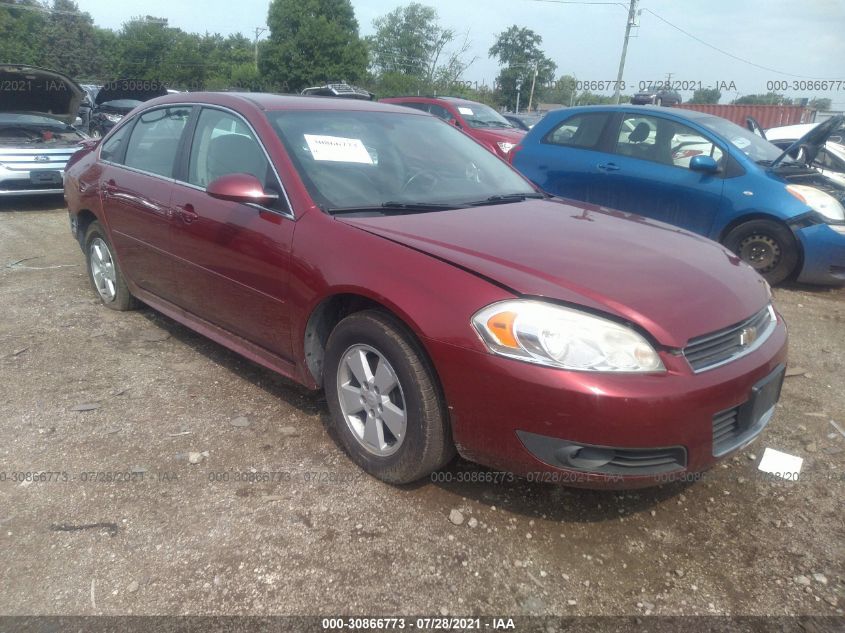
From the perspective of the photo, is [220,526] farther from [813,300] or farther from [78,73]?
[78,73]

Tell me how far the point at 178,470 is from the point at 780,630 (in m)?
2.36

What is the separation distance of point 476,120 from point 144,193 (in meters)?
8.39

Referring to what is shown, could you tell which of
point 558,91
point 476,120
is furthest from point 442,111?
point 558,91

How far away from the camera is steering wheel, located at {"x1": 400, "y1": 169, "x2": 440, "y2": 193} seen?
3.16 m

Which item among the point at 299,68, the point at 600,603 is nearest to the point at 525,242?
the point at 600,603

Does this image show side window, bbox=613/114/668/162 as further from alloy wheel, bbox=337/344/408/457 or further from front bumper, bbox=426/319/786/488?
alloy wheel, bbox=337/344/408/457

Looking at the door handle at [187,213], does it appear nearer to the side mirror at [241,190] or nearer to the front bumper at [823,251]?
the side mirror at [241,190]

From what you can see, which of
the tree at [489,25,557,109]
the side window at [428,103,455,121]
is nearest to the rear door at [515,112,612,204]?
the side window at [428,103,455,121]

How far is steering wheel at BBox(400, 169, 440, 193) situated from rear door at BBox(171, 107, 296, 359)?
634 millimetres

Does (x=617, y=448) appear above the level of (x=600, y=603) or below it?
above

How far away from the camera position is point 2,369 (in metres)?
3.73

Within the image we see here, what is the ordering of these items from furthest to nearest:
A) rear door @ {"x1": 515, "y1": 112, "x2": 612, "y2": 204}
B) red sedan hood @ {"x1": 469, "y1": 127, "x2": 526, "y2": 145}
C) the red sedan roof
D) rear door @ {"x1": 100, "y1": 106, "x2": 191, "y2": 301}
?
red sedan hood @ {"x1": 469, "y1": 127, "x2": 526, "y2": 145}, rear door @ {"x1": 515, "y1": 112, "x2": 612, "y2": 204}, rear door @ {"x1": 100, "y1": 106, "x2": 191, "y2": 301}, the red sedan roof

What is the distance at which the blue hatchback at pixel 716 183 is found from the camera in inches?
215

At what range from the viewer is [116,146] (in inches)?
174
